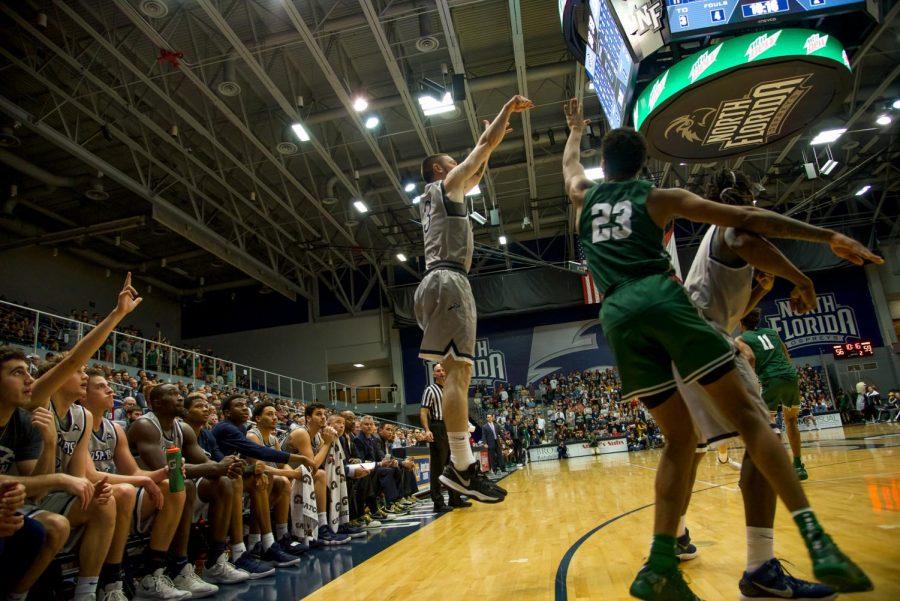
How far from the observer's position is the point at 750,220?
2141 mm

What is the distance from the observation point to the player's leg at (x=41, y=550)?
2.47 metres

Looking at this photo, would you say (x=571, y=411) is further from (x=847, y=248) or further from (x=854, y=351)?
(x=847, y=248)

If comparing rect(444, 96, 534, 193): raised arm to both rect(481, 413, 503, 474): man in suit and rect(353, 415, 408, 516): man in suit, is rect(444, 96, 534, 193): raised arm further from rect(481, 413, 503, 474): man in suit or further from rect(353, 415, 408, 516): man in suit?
rect(481, 413, 503, 474): man in suit

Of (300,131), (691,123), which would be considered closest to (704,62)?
(691,123)

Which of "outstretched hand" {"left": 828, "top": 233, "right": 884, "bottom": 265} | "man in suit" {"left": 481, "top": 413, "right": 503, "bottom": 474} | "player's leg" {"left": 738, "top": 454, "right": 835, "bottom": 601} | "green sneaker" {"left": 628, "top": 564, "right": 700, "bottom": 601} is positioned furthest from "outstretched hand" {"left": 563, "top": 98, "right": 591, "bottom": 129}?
"man in suit" {"left": 481, "top": 413, "right": 503, "bottom": 474}

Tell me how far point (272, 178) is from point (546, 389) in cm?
1293

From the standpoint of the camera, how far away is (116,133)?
1355cm

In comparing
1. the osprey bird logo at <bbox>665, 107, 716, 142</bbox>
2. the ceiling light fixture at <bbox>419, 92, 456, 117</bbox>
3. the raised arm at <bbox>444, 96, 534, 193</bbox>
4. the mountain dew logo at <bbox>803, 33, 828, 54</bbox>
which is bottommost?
the raised arm at <bbox>444, 96, 534, 193</bbox>

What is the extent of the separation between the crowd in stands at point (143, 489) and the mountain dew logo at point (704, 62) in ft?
17.3

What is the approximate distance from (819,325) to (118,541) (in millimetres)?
25783

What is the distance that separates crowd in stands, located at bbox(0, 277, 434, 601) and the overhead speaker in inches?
321

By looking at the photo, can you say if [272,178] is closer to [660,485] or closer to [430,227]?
[430,227]

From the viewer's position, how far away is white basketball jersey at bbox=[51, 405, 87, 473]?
10.9 feet

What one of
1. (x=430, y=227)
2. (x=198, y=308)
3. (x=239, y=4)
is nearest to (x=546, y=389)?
(x=198, y=308)
